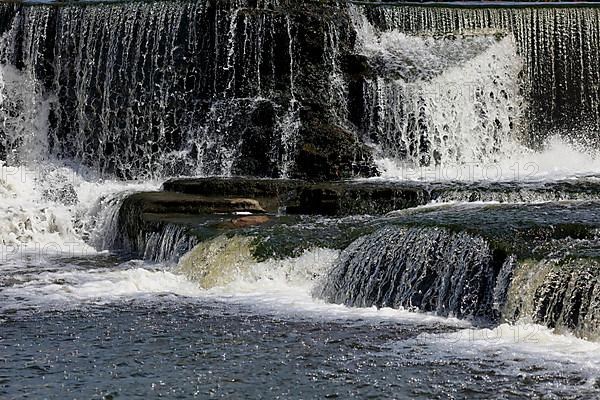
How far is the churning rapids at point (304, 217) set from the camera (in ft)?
29.3

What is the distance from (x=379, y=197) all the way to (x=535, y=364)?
25.5 ft

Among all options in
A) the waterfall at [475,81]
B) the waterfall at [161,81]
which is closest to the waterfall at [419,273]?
the waterfall at [161,81]

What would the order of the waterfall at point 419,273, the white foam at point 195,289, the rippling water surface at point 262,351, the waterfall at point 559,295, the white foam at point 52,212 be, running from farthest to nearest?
the white foam at point 52,212 < the white foam at point 195,289 < the waterfall at point 419,273 < the waterfall at point 559,295 < the rippling water surface at point 262,351

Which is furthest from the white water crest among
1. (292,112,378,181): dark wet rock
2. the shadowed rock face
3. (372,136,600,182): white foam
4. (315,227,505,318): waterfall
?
the shadowed rock face

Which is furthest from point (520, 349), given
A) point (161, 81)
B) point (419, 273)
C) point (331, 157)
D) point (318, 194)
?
point (161, 81)

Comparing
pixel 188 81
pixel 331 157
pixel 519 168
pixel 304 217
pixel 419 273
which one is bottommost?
pixel 419 273

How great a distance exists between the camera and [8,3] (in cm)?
2309

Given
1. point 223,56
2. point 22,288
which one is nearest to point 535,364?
point 22,288

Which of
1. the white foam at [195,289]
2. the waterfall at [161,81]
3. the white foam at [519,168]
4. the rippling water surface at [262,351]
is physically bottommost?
the rippling water surface at [262,351]

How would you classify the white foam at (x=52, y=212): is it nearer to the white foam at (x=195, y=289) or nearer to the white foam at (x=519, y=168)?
the white foam at (x=195, y=289)

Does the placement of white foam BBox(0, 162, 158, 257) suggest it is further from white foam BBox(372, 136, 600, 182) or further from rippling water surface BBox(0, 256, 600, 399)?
rippling water surface BBox(0, 256, 600, 399)

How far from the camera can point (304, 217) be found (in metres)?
15.5

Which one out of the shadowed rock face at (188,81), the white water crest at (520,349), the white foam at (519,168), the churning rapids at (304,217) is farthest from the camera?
the shadowed rock face at (188,81)

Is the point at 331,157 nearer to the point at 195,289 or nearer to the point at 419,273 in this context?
the point at 195,289
